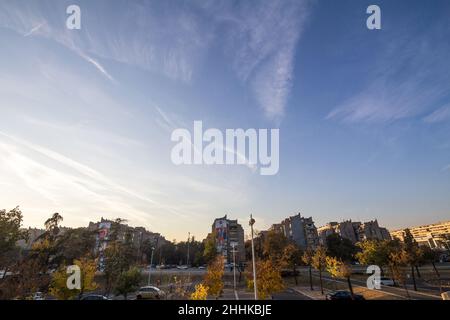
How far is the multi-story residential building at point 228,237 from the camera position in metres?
77.3

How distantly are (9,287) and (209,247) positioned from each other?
52.6m

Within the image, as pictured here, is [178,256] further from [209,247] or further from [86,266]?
[86,266]

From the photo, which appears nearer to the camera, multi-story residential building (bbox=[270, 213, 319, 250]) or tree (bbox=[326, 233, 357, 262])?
tree (bbox=[326, 233, 357, 262])

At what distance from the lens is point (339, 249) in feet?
201

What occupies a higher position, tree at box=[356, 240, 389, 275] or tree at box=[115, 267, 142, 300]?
tree at box=[356, 240, 389, 275]

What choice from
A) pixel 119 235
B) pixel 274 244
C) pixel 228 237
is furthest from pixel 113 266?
pixel 228 237

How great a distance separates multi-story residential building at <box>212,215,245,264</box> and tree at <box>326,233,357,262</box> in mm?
25525

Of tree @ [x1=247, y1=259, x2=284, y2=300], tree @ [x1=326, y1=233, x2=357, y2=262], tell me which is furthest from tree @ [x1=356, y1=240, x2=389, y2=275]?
tree @ [x1=247, y1=259, x2=284, y2=300]

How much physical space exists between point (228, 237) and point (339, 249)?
32968 millimetres

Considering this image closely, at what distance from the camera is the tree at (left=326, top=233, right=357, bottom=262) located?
60.7 metres

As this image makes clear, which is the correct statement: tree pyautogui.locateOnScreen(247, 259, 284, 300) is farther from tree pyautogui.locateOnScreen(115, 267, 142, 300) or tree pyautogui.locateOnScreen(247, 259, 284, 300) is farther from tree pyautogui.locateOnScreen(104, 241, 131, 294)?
tree pyautogui.locateOnScreen(104, 241, 131, 294)

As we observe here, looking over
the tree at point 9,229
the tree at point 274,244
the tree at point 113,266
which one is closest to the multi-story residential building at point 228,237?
the tree at point 274,244
